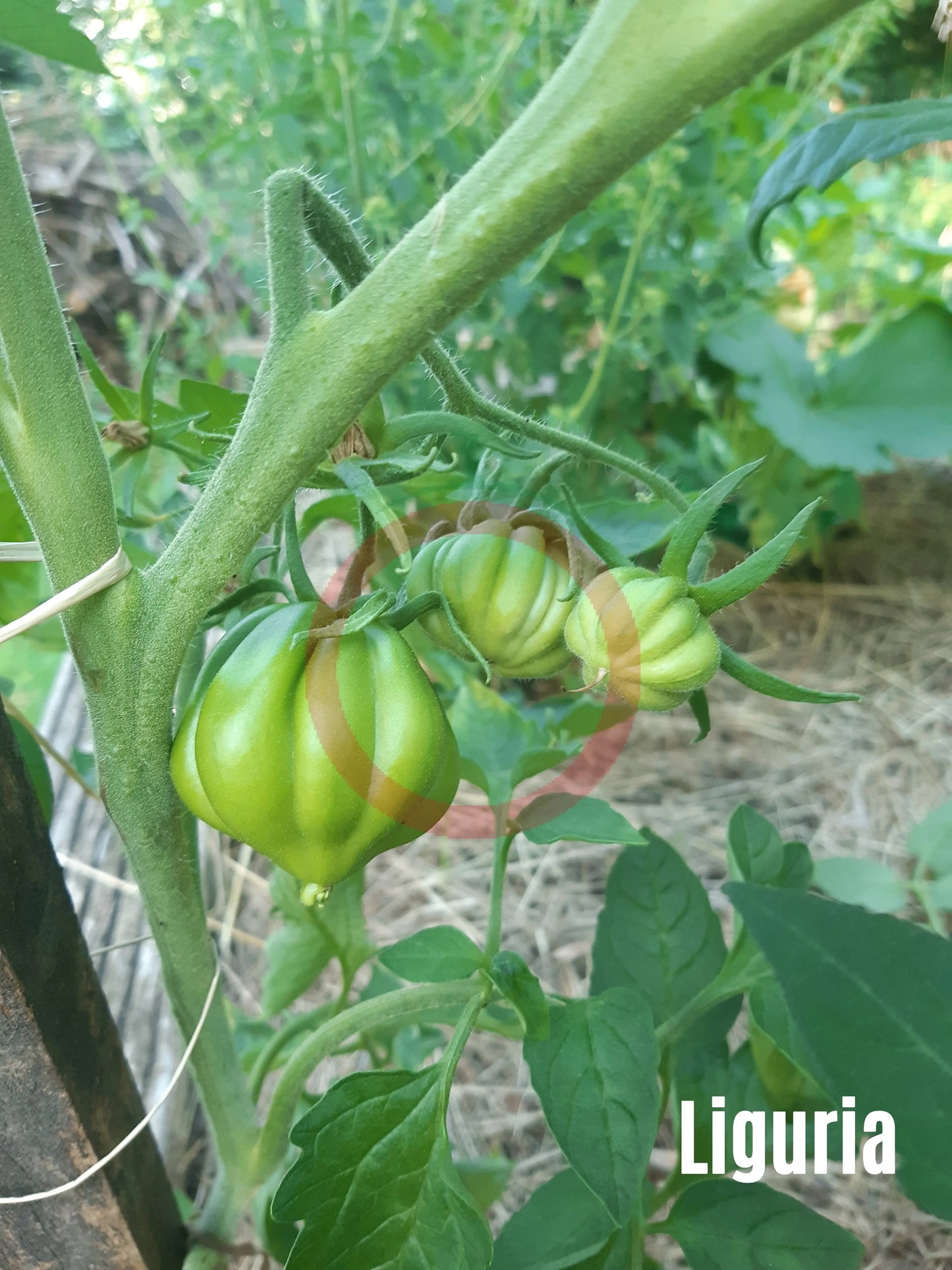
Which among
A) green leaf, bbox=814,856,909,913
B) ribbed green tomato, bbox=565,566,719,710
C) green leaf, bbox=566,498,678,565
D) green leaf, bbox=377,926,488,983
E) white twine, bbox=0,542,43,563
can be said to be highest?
white twine, bbox=0,542,43,563

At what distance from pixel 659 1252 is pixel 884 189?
2.52 meters

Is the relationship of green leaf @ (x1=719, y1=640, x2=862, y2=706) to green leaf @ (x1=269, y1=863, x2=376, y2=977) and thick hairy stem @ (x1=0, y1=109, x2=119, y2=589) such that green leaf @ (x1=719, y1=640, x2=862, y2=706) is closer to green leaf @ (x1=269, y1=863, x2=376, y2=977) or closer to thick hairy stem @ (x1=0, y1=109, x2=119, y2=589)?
thick hairy stem @ (x1=0, y1=109, x2=119, y2=589)

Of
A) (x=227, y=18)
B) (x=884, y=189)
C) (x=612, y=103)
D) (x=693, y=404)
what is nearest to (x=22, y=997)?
(x=612, y=103)

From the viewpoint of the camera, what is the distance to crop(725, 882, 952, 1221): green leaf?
347 millimetres

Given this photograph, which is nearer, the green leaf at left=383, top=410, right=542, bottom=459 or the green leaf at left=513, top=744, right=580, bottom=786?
the green leaf at left=383, top=410, right=542, bottom=459

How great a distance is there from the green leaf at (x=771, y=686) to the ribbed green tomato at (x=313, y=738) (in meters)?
0.12

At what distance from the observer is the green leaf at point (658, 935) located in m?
0.62

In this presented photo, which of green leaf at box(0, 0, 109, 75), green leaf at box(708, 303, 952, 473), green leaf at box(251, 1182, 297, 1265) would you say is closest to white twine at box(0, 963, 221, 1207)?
green leaf at box(251, 1182, 297, 1265)

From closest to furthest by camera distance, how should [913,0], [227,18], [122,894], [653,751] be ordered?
[122,894] < [913,0] < [227,18] < [653,751]

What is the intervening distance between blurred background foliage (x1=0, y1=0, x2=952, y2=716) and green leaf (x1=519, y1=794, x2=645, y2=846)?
0.61m

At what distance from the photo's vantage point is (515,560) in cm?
42

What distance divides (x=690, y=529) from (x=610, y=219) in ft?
3.82

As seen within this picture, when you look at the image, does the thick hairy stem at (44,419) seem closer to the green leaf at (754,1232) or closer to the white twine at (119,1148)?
the white twine at (119,1148)

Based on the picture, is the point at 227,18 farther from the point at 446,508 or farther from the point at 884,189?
the point at 884,189
